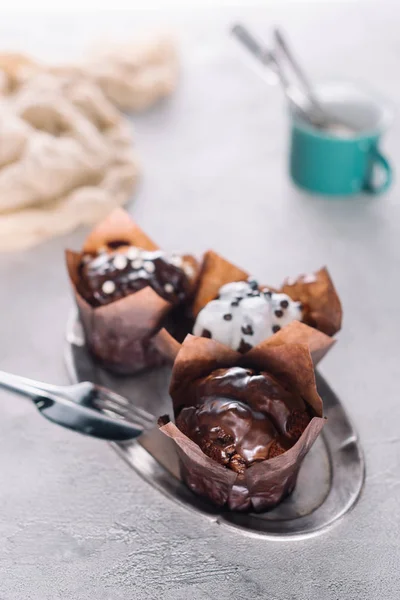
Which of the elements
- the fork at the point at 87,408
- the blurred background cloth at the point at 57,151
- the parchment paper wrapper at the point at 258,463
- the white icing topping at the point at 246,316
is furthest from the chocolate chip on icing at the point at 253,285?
the blurred background cloth at the point at 57,151

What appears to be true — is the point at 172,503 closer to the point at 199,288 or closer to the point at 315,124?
the point at 199,288

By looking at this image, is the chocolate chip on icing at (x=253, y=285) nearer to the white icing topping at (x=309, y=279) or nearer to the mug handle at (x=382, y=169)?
the white icing topping at (x=309, y=279)

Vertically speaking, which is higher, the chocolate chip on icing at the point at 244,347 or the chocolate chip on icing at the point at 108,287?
the chocolate chip on icing at the point at 108,287

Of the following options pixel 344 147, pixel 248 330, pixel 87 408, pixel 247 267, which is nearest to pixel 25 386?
pixel 87 408

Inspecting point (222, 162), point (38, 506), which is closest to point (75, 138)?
point (222, 162)

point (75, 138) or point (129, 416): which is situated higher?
point (75, 138)

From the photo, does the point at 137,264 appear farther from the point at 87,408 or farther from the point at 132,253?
the point at 87,408
